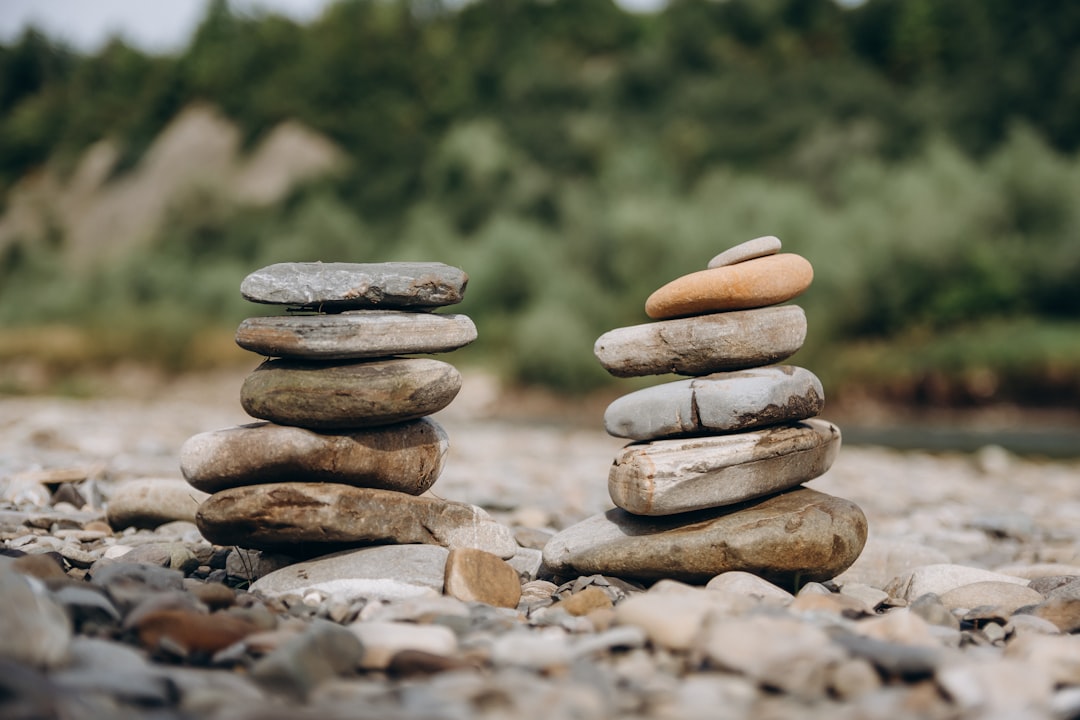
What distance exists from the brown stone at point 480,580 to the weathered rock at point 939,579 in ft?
7.57

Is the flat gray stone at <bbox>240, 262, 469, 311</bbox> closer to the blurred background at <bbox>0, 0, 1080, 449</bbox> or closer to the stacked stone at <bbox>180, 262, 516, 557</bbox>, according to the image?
the stacked stone at <bbox>180, 262, 516, 557</bbox>

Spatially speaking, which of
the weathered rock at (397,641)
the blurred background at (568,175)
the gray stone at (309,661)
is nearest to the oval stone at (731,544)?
the weathered rock at (397,641)

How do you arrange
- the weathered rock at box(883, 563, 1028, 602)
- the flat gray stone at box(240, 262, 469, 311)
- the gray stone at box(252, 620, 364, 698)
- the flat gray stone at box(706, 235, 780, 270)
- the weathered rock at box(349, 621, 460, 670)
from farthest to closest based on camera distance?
the flat gray stone at box(706, 235, 780, 270) < the weathered rock at box(883, 563, 1028, 602) < the flat gray stone at box(240, 262, 469, 311) < the weathered rock at box(349, 621, 460, 670) < the gray stone at box(252, 620, 364, 698)

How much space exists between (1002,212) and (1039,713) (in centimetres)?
3446

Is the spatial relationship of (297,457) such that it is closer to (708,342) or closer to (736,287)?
(708,342)

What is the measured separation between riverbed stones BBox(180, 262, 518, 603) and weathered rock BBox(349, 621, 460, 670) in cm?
122

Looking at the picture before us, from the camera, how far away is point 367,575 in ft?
14.7

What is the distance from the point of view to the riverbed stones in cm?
461

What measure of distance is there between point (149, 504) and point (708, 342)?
404cm

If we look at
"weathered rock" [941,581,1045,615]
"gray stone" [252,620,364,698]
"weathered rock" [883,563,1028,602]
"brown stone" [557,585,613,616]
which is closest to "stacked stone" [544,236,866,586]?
"weathered rock" [883,563,1028,602]

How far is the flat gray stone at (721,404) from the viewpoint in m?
4.73

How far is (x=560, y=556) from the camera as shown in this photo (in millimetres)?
4949

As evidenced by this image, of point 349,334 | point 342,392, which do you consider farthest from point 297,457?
point 349,334

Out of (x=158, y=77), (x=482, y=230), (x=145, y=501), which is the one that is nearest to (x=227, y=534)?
(x=145, y=501)
